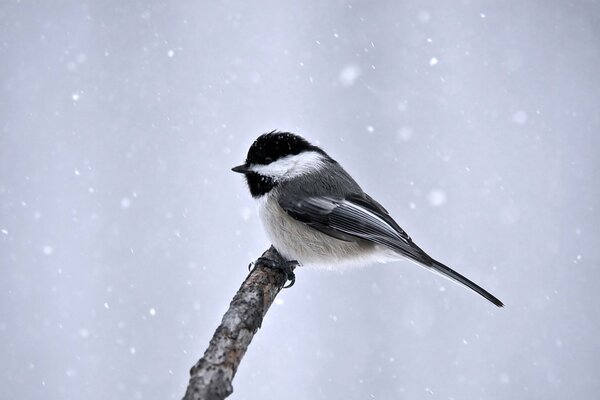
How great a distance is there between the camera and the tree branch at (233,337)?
118cm

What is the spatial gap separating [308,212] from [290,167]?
27 centimetres

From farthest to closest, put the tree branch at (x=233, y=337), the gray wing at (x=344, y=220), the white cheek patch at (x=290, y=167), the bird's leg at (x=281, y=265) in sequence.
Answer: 1. the white cheek patch at (x=290, y=167)
2. the gray wing at (x=344, y=220)
3. the bird's leg at (x=281, y=265)
4. the tree branch at (x=233, y=337)

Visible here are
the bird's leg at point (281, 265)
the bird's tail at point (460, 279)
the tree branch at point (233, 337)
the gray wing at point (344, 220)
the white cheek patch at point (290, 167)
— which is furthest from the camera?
the white cheek patch at point (290, 167)

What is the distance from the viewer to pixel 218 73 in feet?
50.0

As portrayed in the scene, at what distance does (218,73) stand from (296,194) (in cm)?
1351

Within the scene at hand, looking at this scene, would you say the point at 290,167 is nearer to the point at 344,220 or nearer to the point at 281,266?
the point at 344,220

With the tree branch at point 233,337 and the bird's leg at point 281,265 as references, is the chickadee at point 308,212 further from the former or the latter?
the tree branch at point 233,337

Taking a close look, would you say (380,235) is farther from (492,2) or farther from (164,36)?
(164,36)

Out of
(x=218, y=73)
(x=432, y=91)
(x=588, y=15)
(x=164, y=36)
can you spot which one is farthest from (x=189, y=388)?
(x=164, y=36)

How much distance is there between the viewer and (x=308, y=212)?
2.46 m

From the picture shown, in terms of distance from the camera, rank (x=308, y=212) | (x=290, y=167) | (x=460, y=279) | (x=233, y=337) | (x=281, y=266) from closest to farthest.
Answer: (x=233, y=337)
(x=460, y=279)
(x=281, y=266)
(x=308, y=212)
(x=290, y=167)

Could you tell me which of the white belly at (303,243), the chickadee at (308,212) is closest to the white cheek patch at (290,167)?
the chickadee at (308,212)

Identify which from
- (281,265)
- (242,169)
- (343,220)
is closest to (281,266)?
(281,265)

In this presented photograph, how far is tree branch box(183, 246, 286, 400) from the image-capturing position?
3.88 feet
